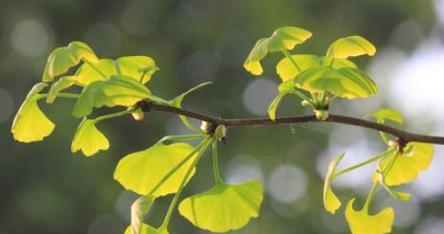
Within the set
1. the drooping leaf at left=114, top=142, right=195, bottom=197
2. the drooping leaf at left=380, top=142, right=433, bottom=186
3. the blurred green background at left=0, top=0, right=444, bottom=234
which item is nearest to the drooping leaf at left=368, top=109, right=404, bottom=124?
the drooping leaf at left=380, top=142, right=433, bottom=186

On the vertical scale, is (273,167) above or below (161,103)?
below

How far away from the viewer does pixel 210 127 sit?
1.85 ft

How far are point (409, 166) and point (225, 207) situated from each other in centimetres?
13

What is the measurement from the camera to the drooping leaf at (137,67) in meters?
0.57

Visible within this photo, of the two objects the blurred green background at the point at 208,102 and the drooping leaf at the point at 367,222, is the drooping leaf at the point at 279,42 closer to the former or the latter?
the drooping leaf at the point at 367,222

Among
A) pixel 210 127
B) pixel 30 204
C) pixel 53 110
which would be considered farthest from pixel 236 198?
pixel 30 204

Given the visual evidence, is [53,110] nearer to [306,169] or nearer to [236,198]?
[306,169]

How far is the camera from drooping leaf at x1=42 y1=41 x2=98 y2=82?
1.84 ft

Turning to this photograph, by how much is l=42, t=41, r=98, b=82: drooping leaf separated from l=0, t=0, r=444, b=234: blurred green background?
3.27m

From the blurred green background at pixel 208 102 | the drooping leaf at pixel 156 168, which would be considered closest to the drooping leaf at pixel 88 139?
the drooping leaf at pixel 156 168

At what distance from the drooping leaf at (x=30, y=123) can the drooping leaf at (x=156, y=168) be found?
5 centimetres

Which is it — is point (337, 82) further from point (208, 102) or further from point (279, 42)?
point (208, 102)

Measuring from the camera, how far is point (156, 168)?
60 centimetres

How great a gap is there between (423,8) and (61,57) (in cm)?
440
